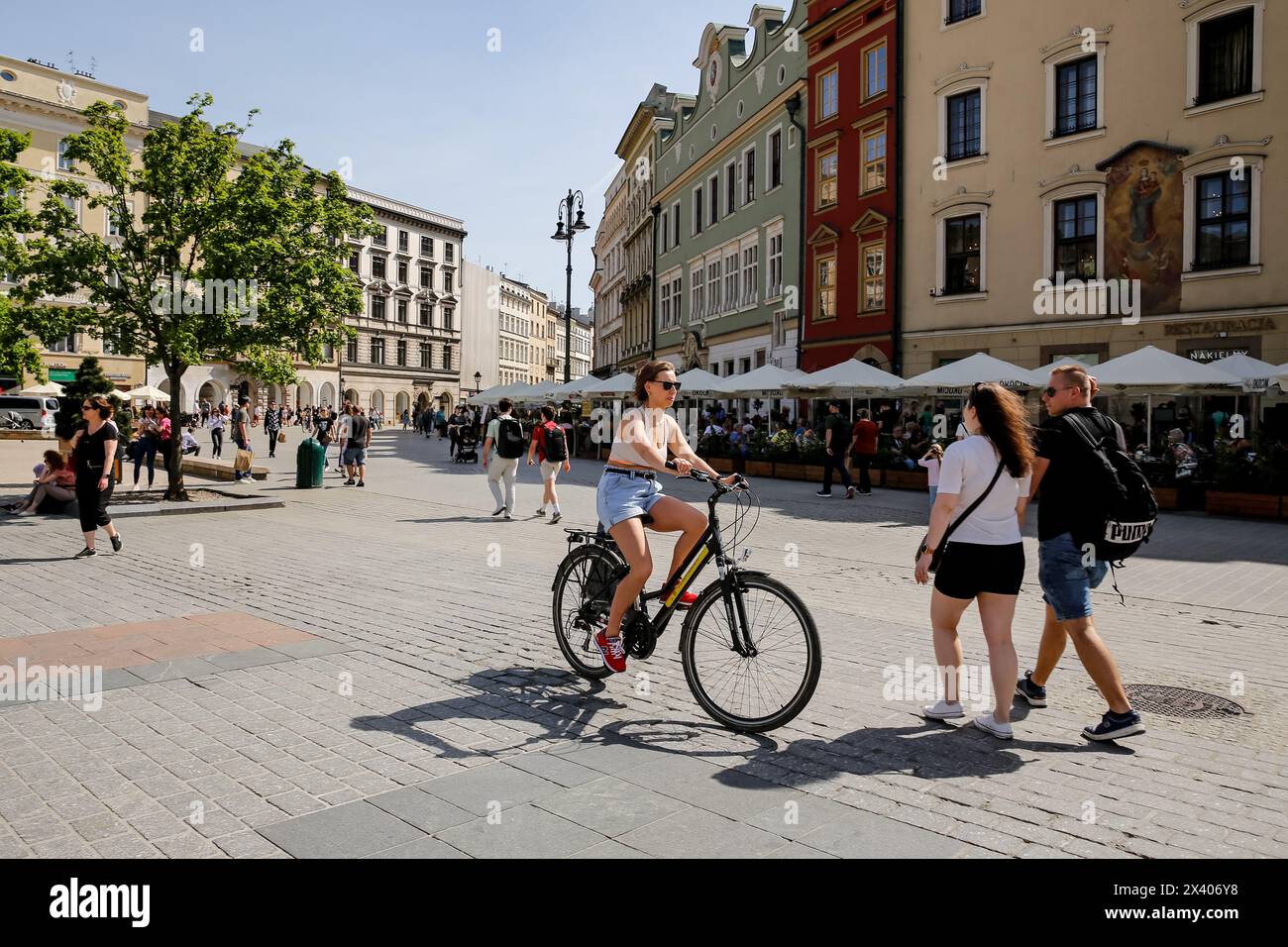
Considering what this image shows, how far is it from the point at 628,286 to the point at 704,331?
58.4 feet

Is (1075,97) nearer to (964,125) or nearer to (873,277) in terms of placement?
(964,125)

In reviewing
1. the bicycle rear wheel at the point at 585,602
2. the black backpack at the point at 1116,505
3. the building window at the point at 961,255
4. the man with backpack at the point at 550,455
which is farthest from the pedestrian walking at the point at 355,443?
the black backpack at the point at 1116,505

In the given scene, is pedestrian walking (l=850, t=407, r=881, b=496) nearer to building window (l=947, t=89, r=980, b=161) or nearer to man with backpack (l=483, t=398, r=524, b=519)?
man with backpack (l=483, t=398, r=524, b=519)

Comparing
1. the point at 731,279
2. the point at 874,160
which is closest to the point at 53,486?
the point at 874,160

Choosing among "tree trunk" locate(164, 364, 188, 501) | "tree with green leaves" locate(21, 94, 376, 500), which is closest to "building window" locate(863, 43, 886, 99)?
"tree with green leaves" locate(21, 94, 376, 500)

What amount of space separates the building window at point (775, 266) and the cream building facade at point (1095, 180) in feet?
22.9

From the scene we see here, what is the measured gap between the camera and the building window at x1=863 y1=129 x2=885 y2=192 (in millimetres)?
29422

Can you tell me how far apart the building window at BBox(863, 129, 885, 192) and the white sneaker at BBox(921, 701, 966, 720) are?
26568 mm

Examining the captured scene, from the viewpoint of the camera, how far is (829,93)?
31.8 metres

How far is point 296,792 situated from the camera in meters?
4.04

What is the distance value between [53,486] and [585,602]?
1227cm

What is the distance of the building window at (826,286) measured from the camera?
31.5m

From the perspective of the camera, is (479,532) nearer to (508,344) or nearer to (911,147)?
(911,147)
